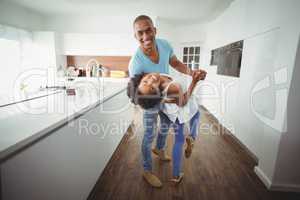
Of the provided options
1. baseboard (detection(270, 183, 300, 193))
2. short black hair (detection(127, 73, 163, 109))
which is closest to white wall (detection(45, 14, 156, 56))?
short black hair (detection(127, 73, 163, 109))

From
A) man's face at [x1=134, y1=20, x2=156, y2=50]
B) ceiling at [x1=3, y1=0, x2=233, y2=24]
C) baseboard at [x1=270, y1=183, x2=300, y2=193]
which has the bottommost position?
baseboard at [x1=270, y1=183, x2=300, y2=193]

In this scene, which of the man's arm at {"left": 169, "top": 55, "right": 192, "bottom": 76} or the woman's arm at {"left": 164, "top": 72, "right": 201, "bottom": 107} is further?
the man's arm at {"left": 169, "top": 55, "right": 192, "bottom": 76}

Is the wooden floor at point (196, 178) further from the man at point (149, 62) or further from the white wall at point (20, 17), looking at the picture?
the white wall at point (20, 17)

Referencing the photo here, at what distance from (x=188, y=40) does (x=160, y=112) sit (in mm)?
3285

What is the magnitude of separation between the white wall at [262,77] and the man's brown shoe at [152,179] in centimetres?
101

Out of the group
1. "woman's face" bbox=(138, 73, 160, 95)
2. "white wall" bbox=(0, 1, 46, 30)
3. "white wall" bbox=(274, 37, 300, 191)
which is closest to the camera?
"woman's face" bbox=(138, 73, 160, 95)

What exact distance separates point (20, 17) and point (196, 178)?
4343 millimetres

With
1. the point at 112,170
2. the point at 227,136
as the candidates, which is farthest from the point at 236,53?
the point at 112,170

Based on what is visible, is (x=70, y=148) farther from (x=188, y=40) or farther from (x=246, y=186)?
(x=188, y=40)

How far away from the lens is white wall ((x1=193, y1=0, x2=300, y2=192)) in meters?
1.38

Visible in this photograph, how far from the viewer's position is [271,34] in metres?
1.59

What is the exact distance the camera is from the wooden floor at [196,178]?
56.0 inches

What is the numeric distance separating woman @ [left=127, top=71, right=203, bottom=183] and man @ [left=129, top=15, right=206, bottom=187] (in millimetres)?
87

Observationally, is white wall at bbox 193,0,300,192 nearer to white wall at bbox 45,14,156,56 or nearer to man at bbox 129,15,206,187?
man at bbox 129,15,206,187
